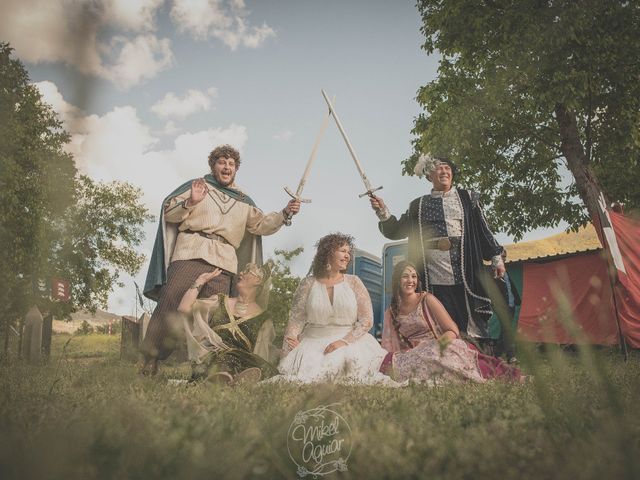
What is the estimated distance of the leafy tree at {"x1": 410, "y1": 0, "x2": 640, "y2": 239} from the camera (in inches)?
318

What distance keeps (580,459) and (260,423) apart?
35.3 inches

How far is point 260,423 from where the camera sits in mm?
1536

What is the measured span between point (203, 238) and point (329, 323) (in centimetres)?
137

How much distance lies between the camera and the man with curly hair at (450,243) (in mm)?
4527

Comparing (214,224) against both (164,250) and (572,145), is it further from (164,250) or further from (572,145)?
(572,145)

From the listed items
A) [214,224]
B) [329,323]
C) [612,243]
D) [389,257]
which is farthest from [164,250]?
[389,257]

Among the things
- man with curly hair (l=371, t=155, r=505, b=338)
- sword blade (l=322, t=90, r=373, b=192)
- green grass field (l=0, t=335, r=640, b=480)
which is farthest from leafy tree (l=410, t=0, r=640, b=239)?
green grass field (l=0, t=335, r=640, b=480)

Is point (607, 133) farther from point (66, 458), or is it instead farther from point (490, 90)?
point (66, 458)

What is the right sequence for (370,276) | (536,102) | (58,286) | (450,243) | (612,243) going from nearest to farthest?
(58,286) → (450,243) → (612,243) → (536,102) → (370,276)

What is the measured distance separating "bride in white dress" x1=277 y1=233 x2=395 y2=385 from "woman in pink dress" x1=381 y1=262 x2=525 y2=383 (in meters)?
0.28

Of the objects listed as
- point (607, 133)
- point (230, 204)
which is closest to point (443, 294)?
point (230, 204)

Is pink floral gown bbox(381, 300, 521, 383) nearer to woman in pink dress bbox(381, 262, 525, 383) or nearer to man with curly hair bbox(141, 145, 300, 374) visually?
woman in pink dress bbox(381, 262, 525, 383)

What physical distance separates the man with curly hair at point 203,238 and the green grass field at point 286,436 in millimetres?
1974

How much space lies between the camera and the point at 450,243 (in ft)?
→ 15.2
